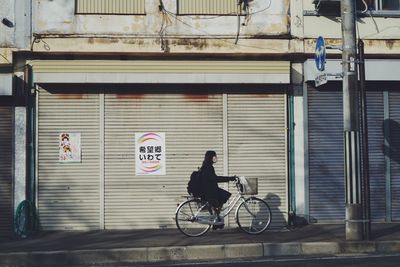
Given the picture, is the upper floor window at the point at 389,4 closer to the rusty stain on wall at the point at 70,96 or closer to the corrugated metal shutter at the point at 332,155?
the corrugated metal shutter at the point at 332,155

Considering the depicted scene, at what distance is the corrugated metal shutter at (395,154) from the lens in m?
14.9

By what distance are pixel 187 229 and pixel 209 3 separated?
517 centimetres

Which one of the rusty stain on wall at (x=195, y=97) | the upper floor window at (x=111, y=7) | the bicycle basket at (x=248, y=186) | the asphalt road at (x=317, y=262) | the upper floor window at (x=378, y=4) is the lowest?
the asphalt road at (x=317, y=262)

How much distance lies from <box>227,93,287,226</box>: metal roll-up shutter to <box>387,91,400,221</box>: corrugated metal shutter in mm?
2543

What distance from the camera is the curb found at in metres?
10.9

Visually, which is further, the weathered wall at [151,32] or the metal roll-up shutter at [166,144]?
the metal roll-up shutter at [166,144]

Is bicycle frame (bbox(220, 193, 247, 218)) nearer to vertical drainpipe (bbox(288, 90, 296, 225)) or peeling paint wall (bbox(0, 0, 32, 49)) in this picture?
vertical drainpipe (bbox(288, 90, 296, 225))

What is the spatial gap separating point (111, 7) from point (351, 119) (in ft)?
19.4

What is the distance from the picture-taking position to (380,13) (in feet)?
48.9

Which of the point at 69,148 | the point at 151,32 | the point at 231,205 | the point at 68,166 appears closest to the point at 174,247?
the point at 231,205

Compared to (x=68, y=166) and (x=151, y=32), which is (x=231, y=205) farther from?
(x=151, y=32)

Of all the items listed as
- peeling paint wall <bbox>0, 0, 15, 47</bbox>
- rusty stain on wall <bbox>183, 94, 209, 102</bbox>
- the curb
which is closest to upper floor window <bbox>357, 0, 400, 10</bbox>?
rusty stain on wall <bbox>183, 94, 209, 102</bbox>

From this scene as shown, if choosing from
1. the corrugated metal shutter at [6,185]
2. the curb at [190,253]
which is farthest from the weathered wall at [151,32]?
the curb at [190,253]

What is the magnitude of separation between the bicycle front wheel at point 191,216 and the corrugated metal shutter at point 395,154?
4.74 metres
